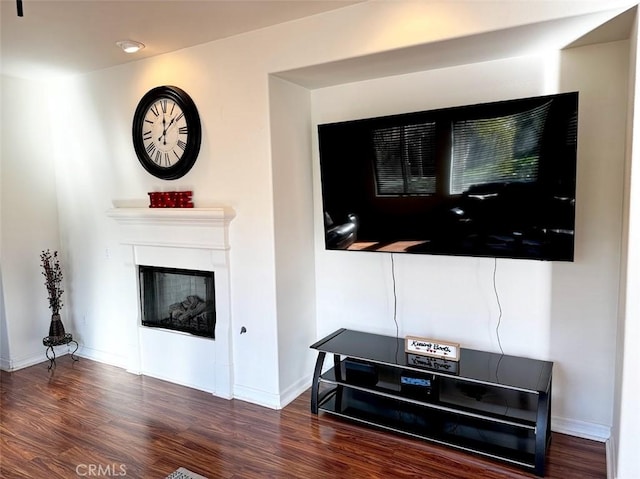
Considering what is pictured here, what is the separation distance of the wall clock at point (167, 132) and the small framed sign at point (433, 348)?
2.03m

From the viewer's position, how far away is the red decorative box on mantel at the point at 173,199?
333cm

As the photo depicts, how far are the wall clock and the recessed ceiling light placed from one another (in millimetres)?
307

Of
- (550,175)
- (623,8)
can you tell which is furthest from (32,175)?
(623,8)

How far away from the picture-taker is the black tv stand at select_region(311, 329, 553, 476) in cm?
240

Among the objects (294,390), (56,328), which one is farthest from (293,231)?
(56,328)

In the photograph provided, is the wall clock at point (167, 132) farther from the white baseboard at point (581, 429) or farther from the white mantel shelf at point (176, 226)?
the white baseboard at point (581, 429)

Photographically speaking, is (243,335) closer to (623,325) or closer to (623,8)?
(623,325)

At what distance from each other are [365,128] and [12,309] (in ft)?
11.4

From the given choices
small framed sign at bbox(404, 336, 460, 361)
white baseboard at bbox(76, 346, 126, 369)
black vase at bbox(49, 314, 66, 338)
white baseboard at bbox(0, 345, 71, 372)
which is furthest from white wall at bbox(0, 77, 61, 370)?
small framed sign at bbox(404, 336, 460, 361)

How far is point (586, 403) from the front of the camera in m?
2.62

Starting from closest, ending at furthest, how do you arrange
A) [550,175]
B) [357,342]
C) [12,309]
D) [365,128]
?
[550,175] → [365,128] → [357,342] → [12,309]

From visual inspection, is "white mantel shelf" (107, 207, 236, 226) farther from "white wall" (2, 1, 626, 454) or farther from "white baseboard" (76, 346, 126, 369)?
"white baseboard" (76, 346, 126, 369)

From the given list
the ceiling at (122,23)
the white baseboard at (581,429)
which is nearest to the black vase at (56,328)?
the ceiling at (122,23)

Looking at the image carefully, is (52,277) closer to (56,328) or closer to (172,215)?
(56,328)
